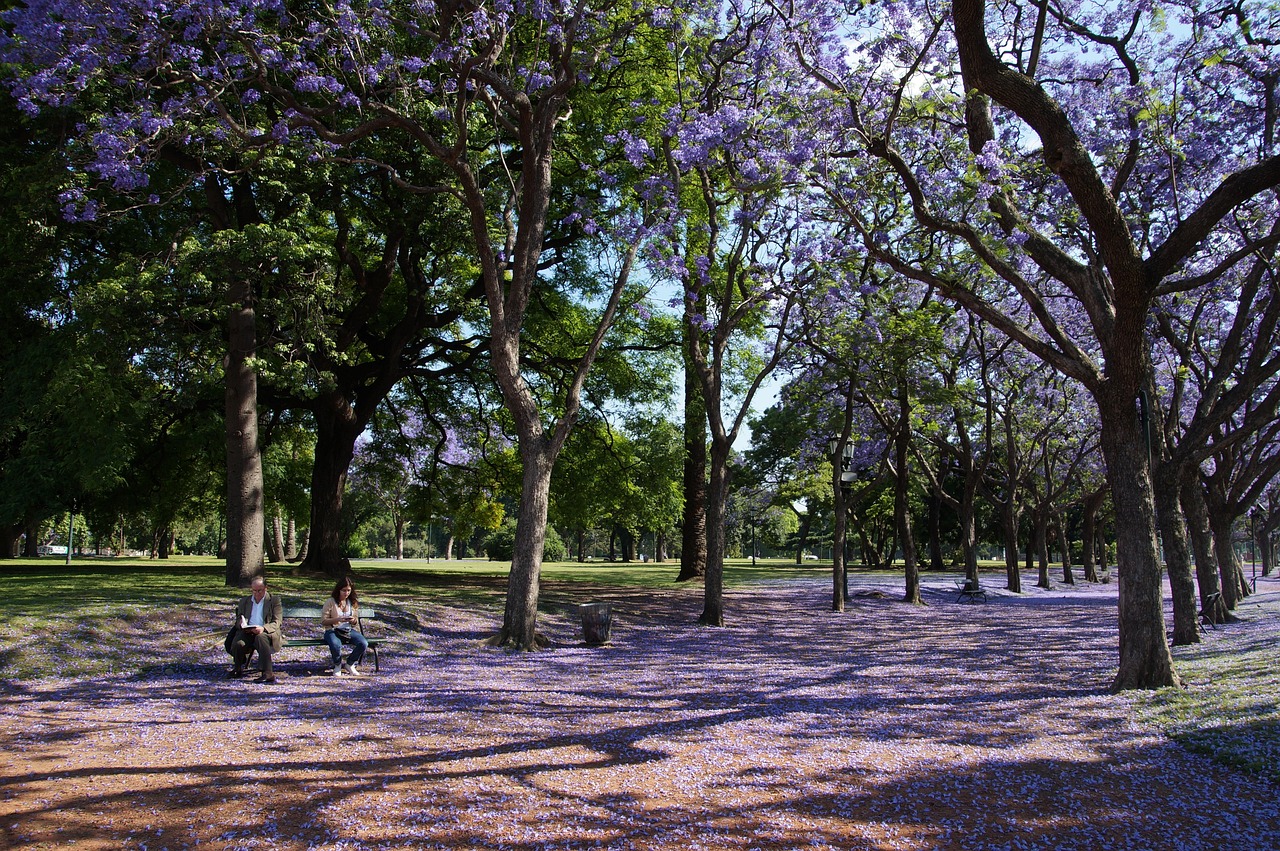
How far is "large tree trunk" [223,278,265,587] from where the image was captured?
14523mm

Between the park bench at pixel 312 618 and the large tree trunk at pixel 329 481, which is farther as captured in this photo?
the large tree trunk at pixel 329 481

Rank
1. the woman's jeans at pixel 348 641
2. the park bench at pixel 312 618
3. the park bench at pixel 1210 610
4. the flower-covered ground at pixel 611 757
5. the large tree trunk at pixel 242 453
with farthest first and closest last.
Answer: the park bench at pixel 1210 610 → the large tree trunk at pixel 242 453 → the park bench at pixel 312 618 → the woman's jeans at pixel 348 641 → the flower-covered ground at pixel 611 757

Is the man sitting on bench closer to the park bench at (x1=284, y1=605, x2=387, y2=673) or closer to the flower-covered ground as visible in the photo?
the flower-covered ground

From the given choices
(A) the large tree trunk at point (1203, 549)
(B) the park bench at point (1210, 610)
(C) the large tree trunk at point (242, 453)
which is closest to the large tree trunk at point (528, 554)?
(C) the large tree trunk at point (242, 453)

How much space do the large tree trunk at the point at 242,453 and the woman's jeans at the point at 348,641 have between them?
5.28m

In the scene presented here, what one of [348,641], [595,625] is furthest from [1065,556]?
[348,641]

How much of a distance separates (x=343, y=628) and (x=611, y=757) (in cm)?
546

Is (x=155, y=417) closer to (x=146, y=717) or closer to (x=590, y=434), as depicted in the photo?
(x=590, y=434)

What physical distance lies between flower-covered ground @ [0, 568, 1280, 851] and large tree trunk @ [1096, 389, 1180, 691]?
1.54 ft

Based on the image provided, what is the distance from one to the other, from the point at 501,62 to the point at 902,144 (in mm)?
6552

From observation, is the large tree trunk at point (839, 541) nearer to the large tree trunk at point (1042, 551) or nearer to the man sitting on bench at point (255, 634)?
the large tree trunk at point (1042, 551)

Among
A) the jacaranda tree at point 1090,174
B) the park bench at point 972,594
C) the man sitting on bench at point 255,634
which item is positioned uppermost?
the jacaranda tree at point 1090,174

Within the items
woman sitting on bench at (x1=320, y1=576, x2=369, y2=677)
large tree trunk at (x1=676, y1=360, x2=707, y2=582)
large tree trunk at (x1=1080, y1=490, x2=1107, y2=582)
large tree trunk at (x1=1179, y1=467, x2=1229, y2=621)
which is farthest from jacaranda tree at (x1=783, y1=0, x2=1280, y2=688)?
large tree trunk at (x1=1080, y1=490, x2=1107, y2=582)

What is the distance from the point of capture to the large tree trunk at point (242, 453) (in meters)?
14.5
